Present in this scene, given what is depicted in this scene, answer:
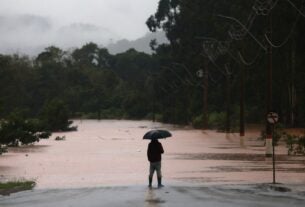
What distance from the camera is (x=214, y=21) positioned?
96.8m

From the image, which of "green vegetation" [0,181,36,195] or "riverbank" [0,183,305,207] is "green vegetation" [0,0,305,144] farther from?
"riverbank" [0,183,305,207]

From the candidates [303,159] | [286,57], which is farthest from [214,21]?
[303,159]

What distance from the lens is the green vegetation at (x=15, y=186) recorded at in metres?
21.1

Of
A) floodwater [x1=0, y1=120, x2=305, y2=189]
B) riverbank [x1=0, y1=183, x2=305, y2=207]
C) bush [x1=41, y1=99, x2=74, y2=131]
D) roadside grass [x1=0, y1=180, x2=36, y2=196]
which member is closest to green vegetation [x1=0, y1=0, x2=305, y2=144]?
bush [x1=41, y1=99, x2=74, y2=131]

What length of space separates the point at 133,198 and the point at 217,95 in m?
91.1

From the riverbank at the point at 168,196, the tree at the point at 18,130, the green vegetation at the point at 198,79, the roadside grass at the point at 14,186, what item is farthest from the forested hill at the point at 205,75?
the riverbank at the point at 168,196

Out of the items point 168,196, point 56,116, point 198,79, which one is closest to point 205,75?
point 56,116

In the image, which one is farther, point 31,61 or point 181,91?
point 31,61

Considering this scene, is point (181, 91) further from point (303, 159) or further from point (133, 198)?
point (133, 198)

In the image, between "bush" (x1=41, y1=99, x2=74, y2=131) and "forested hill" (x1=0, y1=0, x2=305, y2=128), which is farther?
"bush" (x1=41, y1=99, x2=74, y2=131)

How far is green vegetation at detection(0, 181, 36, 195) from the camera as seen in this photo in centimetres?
2107

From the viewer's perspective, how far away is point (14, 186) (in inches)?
867

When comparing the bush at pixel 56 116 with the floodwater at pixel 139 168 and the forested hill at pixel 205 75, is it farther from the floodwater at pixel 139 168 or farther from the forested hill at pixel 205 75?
the floodwater at pixel 139 168

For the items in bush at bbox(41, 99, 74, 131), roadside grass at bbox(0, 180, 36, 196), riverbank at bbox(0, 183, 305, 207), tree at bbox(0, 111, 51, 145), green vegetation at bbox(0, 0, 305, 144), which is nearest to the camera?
riverbank at bbox(0, 183, 305, 207)
